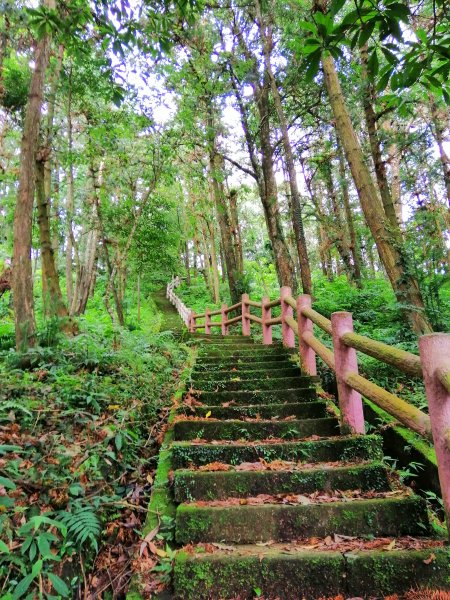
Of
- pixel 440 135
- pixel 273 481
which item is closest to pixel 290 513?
pixel 273 481

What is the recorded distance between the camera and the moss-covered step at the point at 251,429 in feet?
12.1

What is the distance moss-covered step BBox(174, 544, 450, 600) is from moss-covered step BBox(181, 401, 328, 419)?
1909 millimetres

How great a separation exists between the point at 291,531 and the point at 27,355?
3755 millimetres

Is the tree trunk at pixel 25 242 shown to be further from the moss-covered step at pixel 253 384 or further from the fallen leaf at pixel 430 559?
the fallen leaf at pixel 430 559

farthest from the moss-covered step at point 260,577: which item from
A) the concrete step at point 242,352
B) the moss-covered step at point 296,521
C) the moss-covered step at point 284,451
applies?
the concrete step at point 242,352

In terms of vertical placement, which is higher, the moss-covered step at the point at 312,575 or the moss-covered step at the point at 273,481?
the moss-covered step at the point at 273,481

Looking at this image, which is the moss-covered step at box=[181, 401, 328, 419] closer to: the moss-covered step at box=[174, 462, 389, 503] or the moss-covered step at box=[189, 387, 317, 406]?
the moss-covered step at box=[189, 387, 317, 406]

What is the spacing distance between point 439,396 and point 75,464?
2.52 meters

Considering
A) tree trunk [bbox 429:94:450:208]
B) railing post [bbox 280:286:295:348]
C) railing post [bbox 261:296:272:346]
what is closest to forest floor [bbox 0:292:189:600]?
railing post [bbox 280:286:295:348]

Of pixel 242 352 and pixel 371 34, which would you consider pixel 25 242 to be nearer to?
pixel 242 352

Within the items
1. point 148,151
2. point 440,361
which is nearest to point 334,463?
point 440,361

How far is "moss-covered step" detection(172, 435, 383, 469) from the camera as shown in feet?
10.5

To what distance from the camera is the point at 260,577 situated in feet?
7.24

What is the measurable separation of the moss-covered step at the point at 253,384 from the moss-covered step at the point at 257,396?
250 millimetres
